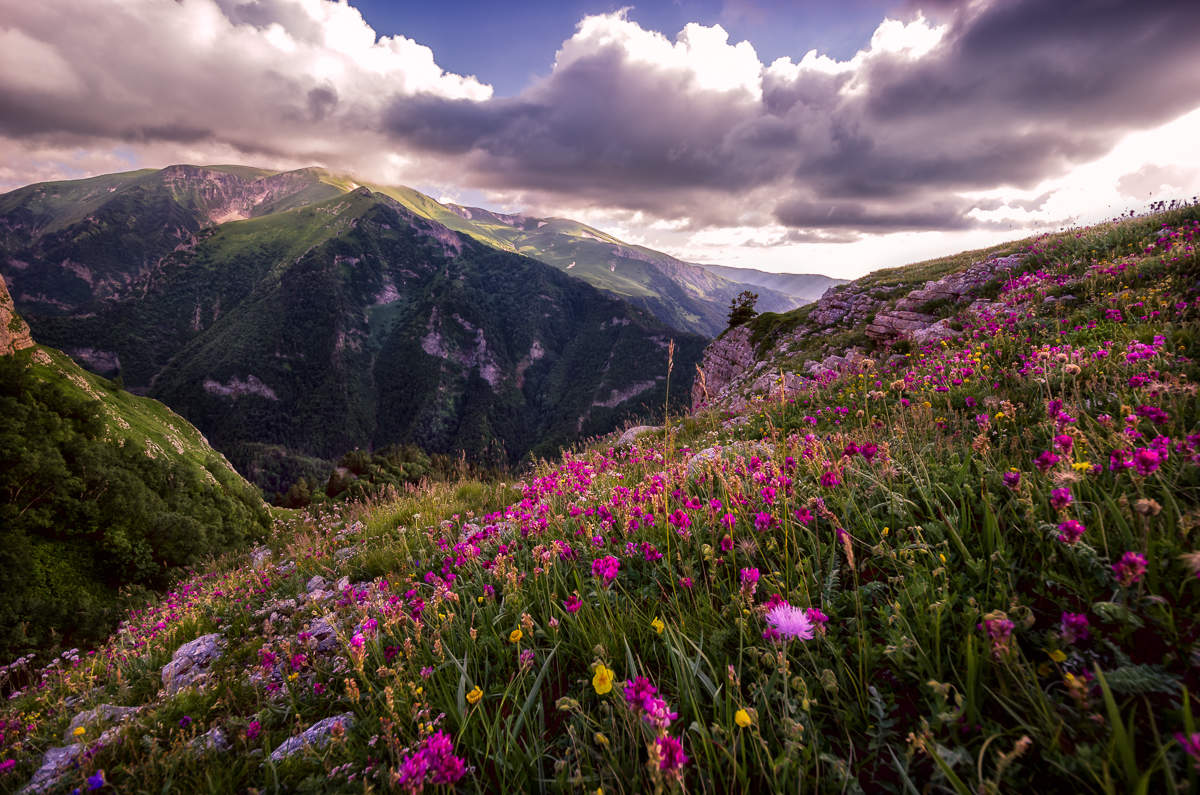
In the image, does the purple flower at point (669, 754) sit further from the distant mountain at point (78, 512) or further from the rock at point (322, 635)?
the distant mountain at point (78, 512)

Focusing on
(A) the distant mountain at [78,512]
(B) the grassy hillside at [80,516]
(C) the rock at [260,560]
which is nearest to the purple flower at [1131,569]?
(C) the rock at [260,560]

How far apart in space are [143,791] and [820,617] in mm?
3464

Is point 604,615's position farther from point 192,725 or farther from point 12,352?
point 12,352

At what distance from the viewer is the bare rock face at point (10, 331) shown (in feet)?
67.4

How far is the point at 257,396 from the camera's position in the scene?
199 metres

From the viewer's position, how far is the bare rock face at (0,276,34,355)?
2055cm

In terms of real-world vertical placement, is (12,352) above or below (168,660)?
above

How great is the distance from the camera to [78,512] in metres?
15.3

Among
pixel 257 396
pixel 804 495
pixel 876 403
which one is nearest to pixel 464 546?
pixel 804 495

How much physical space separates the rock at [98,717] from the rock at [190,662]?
26 centimetres

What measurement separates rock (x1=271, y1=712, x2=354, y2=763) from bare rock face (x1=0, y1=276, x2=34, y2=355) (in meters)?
29.9

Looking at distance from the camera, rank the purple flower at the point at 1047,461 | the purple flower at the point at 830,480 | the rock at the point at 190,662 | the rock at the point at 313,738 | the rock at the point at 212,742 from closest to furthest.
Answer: the purple flower at the point at 1047,461
the rock at the point at 313,738
the rock at the point at 212,742
the purple flower at the point at 830,480
the rock at the point at 190,662

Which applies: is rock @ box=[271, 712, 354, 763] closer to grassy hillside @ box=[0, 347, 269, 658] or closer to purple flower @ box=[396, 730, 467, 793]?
purple flower @ box=[396, 730, 467, 793]

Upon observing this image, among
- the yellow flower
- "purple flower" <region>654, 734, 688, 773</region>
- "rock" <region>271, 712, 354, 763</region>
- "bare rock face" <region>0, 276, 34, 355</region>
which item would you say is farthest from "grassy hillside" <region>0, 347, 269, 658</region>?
"purple flower" <region>654, 734, 688, 773</region>
